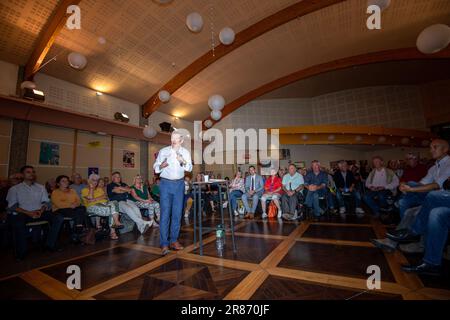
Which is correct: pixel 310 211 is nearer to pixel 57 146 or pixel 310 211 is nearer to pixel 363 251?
pixel 363 251

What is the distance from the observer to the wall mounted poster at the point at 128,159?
8.27 metres

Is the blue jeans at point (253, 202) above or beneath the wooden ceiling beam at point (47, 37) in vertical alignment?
beneath

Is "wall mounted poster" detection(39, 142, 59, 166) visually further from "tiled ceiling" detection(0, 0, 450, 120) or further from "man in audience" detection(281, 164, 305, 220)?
"man in audience" detection(281, 164, 305, 220)

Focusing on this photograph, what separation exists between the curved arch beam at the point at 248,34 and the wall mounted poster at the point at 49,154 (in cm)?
392

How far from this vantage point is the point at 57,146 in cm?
622

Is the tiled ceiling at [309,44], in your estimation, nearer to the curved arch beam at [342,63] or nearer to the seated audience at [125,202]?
the curved arch beam at [342,63]

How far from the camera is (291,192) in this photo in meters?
5.00

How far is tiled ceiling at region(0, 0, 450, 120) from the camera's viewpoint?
519 cm

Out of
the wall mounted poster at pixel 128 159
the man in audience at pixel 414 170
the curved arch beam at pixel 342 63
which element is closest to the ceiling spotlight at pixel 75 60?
the wall mounted poster at pixel 128 159

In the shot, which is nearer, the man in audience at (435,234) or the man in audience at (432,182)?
the man in audience at (435,234)

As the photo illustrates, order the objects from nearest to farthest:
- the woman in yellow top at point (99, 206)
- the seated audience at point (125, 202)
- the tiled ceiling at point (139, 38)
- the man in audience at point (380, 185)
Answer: the woman in yellow top at point (99, 206) < the seated audience at point (125, 202) < the man in audience at point (380, 185) < the tiled ceiling at point (139, 38)

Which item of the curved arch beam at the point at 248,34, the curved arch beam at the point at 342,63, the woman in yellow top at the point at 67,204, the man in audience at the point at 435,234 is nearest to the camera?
the man in audience at the point at 435,234

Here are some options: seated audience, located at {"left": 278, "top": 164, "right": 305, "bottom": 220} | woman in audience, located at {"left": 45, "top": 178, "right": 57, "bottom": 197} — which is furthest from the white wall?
seated audience, located at {"left": 278, "top": 164, "right": 305, "bottom": 220}

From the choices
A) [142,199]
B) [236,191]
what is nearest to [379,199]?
[236,191]
